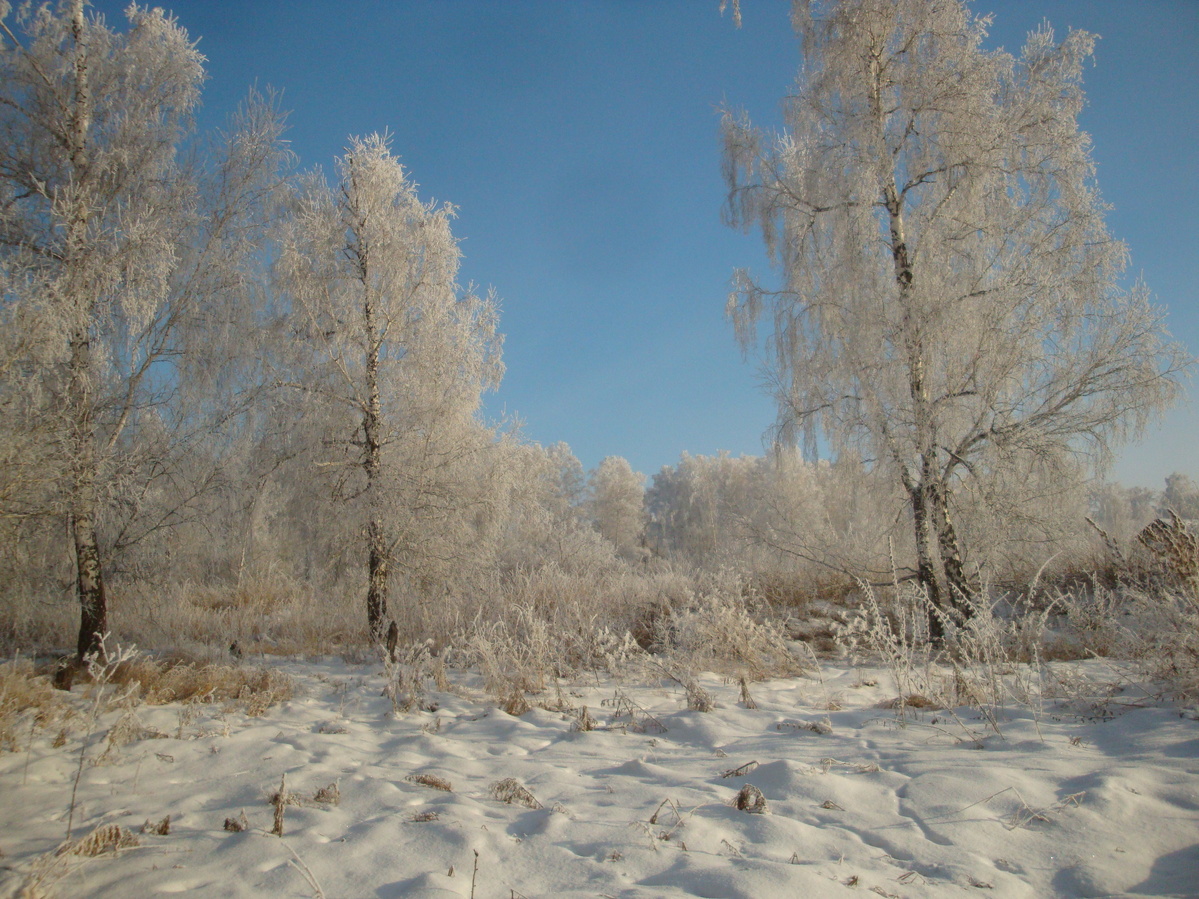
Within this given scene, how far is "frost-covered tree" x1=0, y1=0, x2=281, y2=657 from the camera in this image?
16.2ft

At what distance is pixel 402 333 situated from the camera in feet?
27.1

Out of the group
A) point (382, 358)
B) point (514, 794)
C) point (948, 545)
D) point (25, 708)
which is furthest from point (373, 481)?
point (948, 545)

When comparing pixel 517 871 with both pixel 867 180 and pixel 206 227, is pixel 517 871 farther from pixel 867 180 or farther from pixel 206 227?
pixel 867 180

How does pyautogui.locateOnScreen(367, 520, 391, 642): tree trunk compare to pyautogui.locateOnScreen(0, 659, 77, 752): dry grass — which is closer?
pyautogui.locateOnScreen(0, 659, 77, 752): dry grass

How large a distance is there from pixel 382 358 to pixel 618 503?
35.8 metres

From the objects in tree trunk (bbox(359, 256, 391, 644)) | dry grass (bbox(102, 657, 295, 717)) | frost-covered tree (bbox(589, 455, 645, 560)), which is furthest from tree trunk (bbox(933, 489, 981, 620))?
frost-covered tree (bbox(589, 455, 645, 560))

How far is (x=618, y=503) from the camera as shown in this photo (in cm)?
4347

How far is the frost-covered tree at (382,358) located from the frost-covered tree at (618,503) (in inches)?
1253

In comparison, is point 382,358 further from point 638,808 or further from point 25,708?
point 638,808

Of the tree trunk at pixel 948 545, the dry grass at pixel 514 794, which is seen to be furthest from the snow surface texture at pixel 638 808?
the tree trunk at pixel 948 545

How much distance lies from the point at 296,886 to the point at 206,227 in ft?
22.1

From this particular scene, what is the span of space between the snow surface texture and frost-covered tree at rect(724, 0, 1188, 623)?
12.8ft

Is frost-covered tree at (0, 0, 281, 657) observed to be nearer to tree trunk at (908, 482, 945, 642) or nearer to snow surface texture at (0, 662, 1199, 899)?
snow surface texture at (0, 662, 1199, 899)

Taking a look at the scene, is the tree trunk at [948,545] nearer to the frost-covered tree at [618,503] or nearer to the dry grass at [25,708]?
the dry grass at [25,708]
